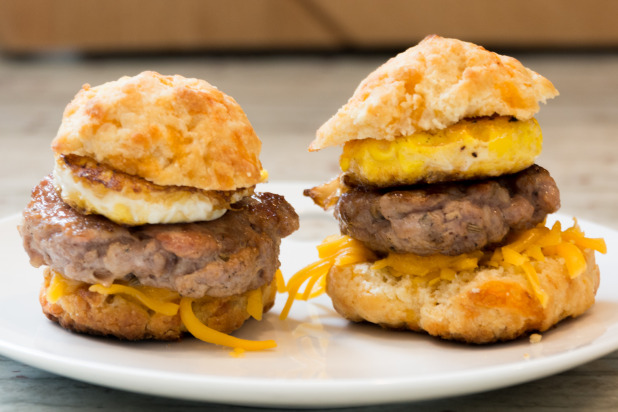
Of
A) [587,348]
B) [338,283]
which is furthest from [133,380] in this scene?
[587,348]

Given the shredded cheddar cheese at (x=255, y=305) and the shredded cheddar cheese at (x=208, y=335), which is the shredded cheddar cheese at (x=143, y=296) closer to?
the shredded cheddar cheese at (x=208, y=335)

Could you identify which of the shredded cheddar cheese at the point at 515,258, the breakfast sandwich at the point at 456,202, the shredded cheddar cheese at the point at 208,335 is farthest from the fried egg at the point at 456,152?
the shredded cheddar cheese at the point at 208,335

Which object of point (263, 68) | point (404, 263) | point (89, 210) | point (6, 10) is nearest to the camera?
point (89, 210)

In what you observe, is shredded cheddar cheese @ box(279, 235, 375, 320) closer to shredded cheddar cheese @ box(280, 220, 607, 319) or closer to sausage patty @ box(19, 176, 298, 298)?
shredded cheddar cheese @ box(280, 220, 607, 319)

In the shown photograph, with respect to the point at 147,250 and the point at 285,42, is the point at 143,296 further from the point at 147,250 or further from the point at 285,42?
the point at 285,42

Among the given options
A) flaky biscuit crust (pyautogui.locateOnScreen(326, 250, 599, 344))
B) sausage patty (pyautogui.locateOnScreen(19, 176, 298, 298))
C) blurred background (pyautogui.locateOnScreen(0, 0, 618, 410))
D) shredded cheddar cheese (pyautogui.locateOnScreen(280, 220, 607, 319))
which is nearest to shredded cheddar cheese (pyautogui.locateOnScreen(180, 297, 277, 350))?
sausage patty (pyautogui.locateOnScreen(19, 176, 298, 298))

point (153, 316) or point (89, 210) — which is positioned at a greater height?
point (89, 210)

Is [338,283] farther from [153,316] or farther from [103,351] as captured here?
[103,351]

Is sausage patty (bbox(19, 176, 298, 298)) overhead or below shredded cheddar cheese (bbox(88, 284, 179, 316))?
overhead
